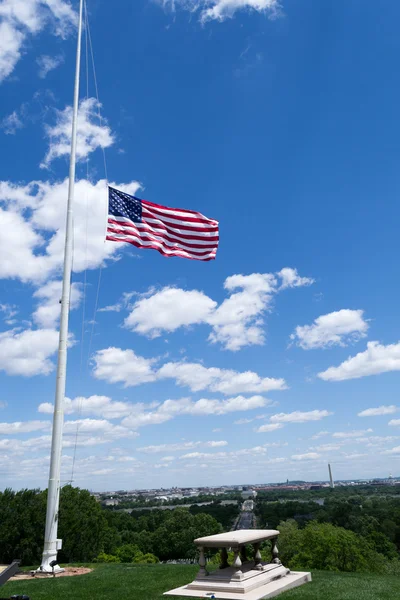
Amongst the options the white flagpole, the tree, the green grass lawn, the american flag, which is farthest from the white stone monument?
the tree

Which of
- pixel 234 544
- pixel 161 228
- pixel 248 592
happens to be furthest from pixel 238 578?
pixel 161 228

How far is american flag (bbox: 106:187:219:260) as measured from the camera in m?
17.1

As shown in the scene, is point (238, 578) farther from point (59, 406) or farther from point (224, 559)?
point (59, 406)

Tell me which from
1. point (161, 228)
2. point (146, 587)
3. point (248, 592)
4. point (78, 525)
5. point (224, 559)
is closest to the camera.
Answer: point (248, 592)

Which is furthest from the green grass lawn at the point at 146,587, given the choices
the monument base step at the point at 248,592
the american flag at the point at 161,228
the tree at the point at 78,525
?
the tree at the point at 78,525

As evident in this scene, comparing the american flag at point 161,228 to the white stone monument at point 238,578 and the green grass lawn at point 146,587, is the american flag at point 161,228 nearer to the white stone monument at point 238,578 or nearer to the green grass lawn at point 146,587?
the white stone monument at point 238,578

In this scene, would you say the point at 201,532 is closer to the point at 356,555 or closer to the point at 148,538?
the point at 148,538

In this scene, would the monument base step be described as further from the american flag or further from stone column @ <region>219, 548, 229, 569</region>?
the american flag

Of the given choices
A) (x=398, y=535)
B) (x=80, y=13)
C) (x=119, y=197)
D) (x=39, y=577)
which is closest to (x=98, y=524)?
(x=39, y=577)

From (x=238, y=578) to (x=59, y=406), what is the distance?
24.0 ft

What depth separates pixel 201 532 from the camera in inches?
3184

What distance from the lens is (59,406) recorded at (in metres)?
14.8

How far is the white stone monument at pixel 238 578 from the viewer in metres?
10.4

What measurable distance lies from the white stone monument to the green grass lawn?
17.0 inches
